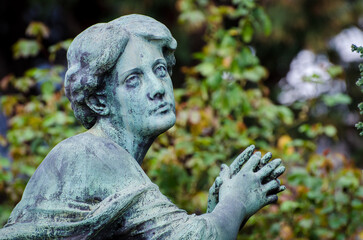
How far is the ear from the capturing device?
13.0 feet

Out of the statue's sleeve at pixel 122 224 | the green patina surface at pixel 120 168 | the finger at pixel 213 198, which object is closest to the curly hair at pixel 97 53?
the green patina surface at pixel 120 168

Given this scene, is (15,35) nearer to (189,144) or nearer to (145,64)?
(189,144)

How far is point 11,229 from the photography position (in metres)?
3.57

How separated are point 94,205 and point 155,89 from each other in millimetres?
652

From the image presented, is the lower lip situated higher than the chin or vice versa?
the lower lip

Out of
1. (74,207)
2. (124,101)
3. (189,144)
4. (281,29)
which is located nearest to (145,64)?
(124,101)

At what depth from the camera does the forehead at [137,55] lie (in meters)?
3.88

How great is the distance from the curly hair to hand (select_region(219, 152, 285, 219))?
0.73m

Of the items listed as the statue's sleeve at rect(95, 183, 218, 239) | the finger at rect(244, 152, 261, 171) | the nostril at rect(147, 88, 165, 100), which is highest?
the nostril at rect(147, 88, 165, 100)

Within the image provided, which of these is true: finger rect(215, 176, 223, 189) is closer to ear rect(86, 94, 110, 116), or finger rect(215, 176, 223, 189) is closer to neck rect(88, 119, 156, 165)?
neck rect(88, 119, 156, 165)

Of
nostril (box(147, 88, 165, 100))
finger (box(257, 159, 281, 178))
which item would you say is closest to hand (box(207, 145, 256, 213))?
finger (box(257, 159, 281, 178))

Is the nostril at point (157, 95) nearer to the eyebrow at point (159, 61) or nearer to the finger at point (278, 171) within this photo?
the eyebrow at point (159, 61)

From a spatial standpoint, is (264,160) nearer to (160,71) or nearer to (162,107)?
(162,107)

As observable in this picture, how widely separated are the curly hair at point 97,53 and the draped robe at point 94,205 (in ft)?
0.99
